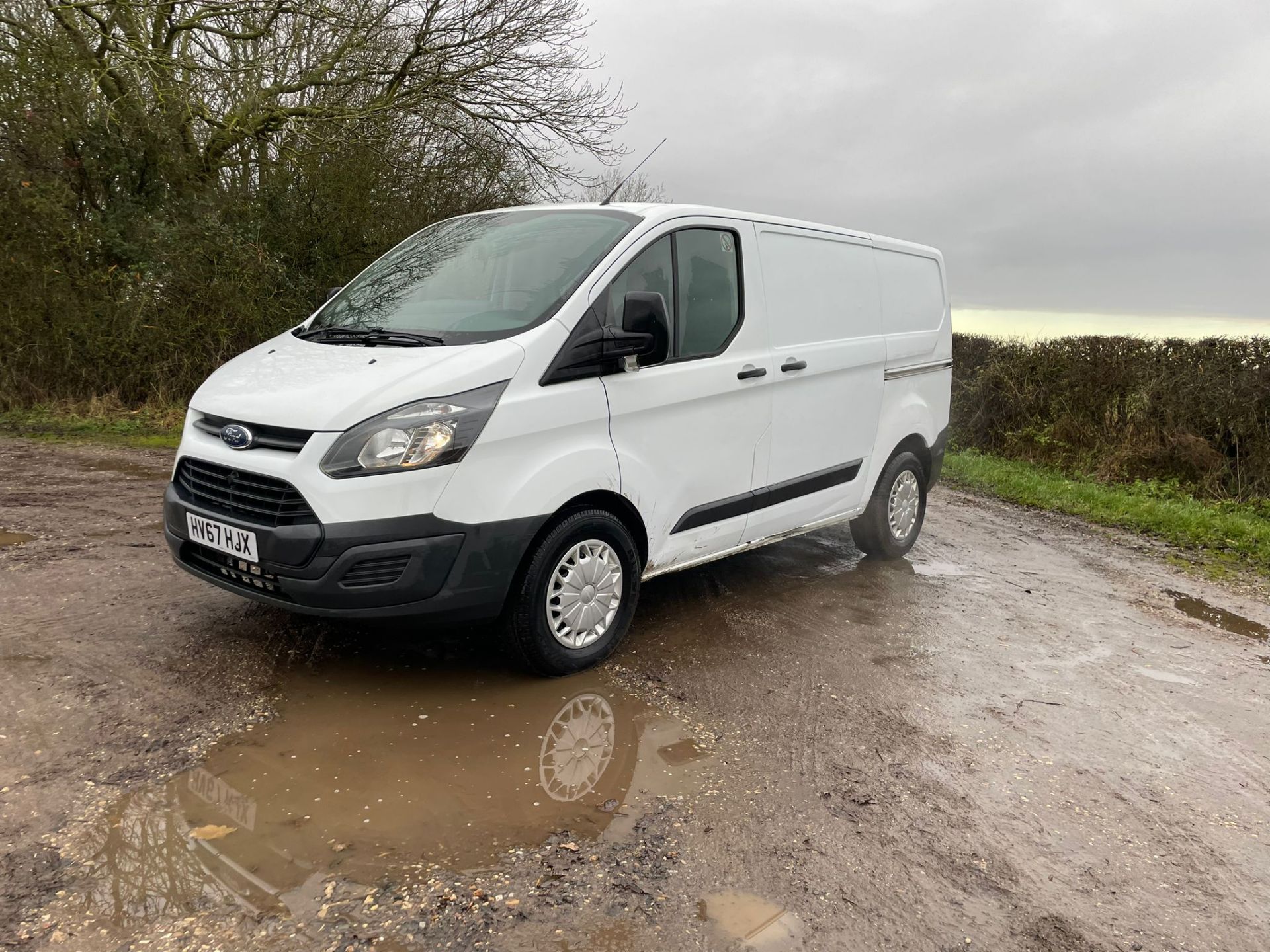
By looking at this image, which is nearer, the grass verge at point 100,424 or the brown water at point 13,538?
the brown water at point 13,538

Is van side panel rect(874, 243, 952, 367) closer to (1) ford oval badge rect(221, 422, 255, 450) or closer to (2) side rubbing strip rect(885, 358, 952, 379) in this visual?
(2) side rubbing strip rect(885, 358, 952, 379)

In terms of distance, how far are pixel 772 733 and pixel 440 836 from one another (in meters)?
1.42

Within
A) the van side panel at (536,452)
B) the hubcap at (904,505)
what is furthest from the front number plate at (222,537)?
the hubcap at (904,505)

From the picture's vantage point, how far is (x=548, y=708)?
3.72 meters

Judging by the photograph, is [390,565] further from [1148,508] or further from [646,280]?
[1148,508]

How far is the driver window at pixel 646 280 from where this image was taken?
407 centimetres

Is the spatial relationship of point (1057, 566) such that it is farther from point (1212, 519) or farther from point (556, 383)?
point (556, 383)

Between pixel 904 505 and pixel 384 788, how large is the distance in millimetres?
4329

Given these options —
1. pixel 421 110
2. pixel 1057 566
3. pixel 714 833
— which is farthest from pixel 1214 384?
pixel 421 110

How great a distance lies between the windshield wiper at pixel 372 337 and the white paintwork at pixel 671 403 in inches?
3.2

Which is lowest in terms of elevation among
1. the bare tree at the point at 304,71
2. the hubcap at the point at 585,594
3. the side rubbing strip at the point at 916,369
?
the hubcap at the point at 585,594

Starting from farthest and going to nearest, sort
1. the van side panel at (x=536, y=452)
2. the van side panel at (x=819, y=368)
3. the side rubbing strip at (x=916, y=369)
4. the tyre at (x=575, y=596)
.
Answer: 1. the side rubbing strip at (x=916, y=369)
2. the van side panel at (x=819, y=368)
3. the tyre at (x=575, y=596)
4. the van side panel at (x=536, y=452)

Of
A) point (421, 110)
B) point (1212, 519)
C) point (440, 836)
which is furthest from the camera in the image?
point (421, 110)

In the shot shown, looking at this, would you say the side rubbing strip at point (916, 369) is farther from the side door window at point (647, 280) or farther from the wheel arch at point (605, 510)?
the wheel arch at point (605, 510)
